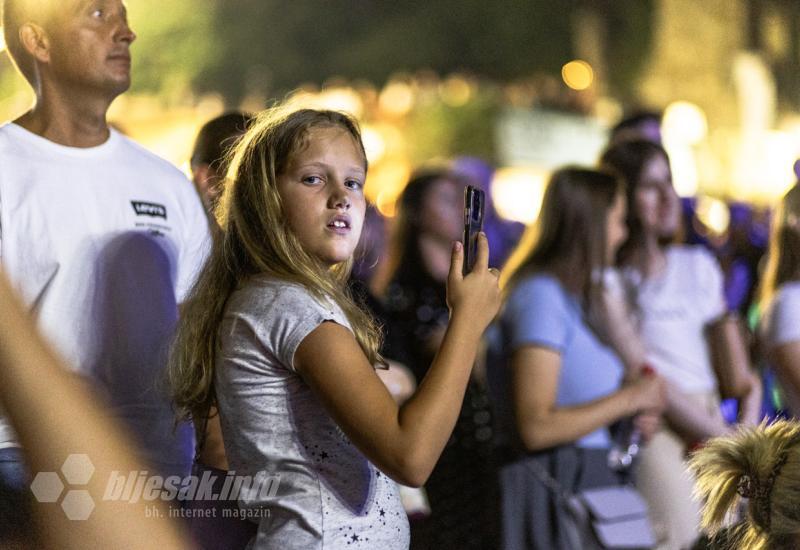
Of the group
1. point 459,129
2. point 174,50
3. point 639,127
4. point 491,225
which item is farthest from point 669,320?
point 174,50

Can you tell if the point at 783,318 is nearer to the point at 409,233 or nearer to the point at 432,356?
the point at 432,356

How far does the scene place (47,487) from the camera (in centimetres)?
122

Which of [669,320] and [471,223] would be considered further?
[669,320]

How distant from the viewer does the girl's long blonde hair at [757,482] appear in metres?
2.51

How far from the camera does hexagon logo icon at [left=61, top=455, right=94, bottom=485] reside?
926mm

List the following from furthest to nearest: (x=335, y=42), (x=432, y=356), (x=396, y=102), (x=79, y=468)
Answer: (x=335, y=42)
(x=396, y=102)
(x=432, y=356)
(x=79, y=468)

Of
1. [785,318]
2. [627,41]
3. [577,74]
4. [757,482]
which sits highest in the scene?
[627,41]

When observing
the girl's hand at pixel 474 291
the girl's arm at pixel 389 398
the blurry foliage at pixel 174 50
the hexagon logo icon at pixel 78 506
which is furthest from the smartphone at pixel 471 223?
the blurry foliage at pixel 174 50

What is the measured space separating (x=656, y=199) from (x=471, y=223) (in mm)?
2941

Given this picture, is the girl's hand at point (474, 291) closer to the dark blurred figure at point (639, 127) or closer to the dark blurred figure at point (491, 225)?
the dark blurred figure at point (639, 127)

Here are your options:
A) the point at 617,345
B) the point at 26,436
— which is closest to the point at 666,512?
the point at 617,345

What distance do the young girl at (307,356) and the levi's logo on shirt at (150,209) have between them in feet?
1.83

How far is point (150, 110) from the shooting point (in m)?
19.0

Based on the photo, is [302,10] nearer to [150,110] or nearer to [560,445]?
[150,110]
